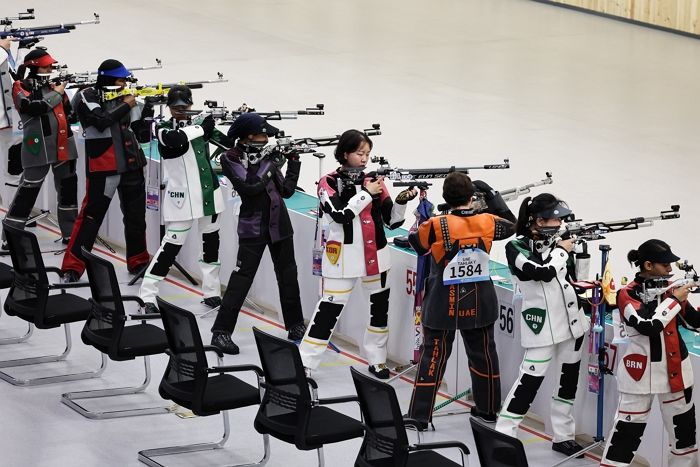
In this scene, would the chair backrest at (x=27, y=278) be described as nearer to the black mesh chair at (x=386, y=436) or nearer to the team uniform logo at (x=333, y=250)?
the team uniform logo at (x=333, y=250)

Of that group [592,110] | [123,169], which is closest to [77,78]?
[123,169]

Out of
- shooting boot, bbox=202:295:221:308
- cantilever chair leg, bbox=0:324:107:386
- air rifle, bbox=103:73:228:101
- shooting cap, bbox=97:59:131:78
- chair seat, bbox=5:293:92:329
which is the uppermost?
shooting cap, bbox=97:59:131:78

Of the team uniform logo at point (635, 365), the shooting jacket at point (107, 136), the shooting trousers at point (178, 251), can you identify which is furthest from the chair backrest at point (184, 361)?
the shooting jacket at point (107, 136)

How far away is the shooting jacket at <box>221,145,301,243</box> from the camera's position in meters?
9.70

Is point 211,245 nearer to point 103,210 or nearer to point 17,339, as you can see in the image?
point 103,210

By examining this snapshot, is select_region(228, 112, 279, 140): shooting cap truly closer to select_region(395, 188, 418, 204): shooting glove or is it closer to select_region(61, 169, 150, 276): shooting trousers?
select_region(395, 188, 418, 204): shooting glove

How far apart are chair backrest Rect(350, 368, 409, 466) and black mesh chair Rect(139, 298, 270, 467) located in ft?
3.36

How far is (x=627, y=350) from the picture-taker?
7.59 metres

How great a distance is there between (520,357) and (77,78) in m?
5.41

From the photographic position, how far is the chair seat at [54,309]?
9.25m

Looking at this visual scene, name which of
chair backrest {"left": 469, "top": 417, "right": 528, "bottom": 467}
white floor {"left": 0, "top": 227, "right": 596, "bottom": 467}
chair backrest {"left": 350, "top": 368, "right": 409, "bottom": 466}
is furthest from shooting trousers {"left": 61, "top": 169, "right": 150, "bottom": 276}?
chair backrest {"left": 469, "top": 417, "right": 528, "bottom": 467}

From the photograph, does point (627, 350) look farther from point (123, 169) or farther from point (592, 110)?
point (592, 110)

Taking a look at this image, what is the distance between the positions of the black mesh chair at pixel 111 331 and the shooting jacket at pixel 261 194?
1.07 metres

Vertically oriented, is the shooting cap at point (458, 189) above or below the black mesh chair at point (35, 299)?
above
